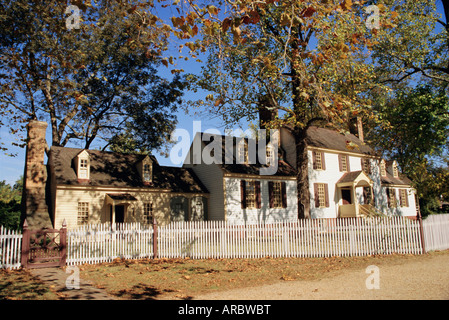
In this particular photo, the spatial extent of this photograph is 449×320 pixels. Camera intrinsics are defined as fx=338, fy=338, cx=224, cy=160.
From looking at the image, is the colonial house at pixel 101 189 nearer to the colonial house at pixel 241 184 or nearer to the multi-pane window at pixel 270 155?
the colonial house at pixel 241 184

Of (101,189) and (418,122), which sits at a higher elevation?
(418,122)

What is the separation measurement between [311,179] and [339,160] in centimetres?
444

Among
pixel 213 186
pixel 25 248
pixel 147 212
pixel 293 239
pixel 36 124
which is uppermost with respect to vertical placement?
pixel 36 124

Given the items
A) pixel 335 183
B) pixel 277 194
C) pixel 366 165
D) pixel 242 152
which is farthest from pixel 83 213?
pixel 366 165

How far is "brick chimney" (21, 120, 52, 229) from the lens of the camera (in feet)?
68.0

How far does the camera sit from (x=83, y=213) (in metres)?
22.1

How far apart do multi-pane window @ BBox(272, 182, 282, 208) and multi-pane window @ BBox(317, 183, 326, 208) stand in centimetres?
406

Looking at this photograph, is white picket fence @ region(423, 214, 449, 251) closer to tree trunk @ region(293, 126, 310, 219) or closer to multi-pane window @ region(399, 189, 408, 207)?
tree trunk @ region(293, 126, 310, 219)

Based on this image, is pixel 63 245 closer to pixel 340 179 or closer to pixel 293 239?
pixel 293 239

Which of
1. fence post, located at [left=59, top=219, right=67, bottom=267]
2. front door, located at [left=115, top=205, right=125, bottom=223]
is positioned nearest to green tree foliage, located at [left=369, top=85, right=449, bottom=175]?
fence post, located at [left=59, top=219, right=67, bottom=267]

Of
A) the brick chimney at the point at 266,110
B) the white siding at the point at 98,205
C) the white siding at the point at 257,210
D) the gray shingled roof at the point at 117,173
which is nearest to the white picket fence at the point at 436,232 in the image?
the brick chimney at the point at 266,110

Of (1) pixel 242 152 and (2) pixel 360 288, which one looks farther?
(1) pixel 242 152

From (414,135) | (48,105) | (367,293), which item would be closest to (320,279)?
(367,293)

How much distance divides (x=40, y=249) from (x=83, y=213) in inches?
384
